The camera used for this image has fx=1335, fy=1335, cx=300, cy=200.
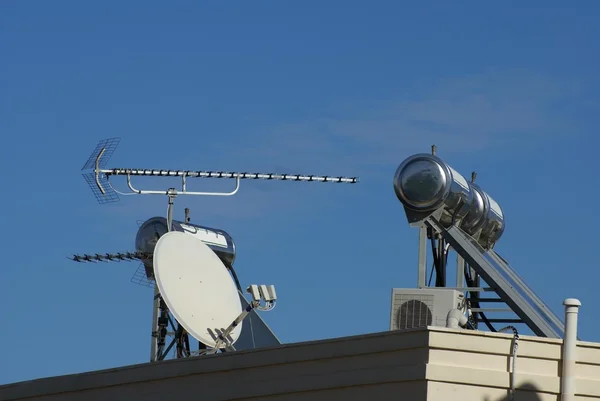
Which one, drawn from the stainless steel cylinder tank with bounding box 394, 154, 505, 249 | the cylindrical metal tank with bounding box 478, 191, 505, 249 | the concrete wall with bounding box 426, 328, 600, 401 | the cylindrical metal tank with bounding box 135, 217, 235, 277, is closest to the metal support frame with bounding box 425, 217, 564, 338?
the stainless steel cylinder tank with bounding box 394, 154, 505, 249

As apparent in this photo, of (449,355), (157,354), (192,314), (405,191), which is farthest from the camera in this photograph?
(157,354)

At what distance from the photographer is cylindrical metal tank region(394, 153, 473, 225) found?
27266mm

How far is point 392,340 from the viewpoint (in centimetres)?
1638

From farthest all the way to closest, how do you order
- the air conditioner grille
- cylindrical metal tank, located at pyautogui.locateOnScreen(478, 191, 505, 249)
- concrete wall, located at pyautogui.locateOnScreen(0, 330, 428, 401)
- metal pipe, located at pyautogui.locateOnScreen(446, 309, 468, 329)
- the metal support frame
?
A: cylindrical metal tank, located at pyautogui.locateOnScreen(478, 191, 505, 249) < the metal support frame < the air conditioner grille < metal pipe, located at pyautogui.locateOnScreen(446, 309, 468, 329) < concrete wall, located at pyautogui.locateOnScreen(0, 330, 428, 401)

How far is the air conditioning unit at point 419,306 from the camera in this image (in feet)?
81.2

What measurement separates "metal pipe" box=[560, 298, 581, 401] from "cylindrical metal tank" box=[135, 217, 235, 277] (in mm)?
15168

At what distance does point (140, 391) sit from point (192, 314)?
3205mm

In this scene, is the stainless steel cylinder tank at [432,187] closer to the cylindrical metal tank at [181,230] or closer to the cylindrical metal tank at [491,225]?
the cylindrical metal tank at [491,225]

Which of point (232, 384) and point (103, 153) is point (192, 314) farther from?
point (103, 153)

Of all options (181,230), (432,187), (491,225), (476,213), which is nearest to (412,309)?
(432,187)

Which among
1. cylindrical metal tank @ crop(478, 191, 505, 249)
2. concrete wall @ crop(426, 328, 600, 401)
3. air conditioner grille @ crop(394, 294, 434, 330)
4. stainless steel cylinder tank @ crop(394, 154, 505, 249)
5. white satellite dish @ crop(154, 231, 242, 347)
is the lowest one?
concrete wall @ crop(426, 328, 600, 401)

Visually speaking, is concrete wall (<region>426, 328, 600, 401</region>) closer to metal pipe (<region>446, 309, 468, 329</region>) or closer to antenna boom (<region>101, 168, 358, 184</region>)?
metal pipe (<region>446, 309, 468, 329</region>)

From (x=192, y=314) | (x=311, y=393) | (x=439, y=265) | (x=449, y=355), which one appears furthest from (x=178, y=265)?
(x=439, y=265)

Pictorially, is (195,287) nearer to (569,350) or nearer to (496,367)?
(496,367)
